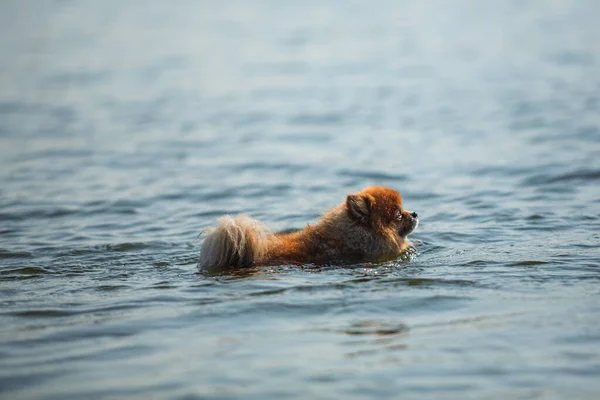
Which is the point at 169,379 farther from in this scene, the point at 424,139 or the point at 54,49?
the point at 54,49

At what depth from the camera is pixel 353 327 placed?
620 centimetres

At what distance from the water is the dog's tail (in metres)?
0.21

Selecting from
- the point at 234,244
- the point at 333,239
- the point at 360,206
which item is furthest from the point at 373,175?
the point at 234,244

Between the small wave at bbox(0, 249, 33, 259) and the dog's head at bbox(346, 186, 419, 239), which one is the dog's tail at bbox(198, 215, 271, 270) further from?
the small wave at bbox(0, 249, 33, 259)

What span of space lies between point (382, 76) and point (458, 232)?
Answer: 12.8m

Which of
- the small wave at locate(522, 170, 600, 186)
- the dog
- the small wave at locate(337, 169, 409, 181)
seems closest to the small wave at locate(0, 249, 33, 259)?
the dog

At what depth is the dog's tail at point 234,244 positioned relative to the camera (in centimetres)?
754

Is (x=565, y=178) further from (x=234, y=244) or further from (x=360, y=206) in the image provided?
(x=234, y=244)

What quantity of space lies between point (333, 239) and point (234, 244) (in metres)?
1.17

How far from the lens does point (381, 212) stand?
852cm

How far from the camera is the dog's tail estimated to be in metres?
7.54

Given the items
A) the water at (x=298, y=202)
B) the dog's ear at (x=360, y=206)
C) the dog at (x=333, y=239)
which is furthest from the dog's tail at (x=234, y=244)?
the dog's ear at (x=360, y=206)

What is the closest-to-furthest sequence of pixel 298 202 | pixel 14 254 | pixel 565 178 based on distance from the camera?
pixel 14 254 → pixel 298 202 → pixel 565 178

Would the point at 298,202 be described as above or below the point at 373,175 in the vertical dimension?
below
